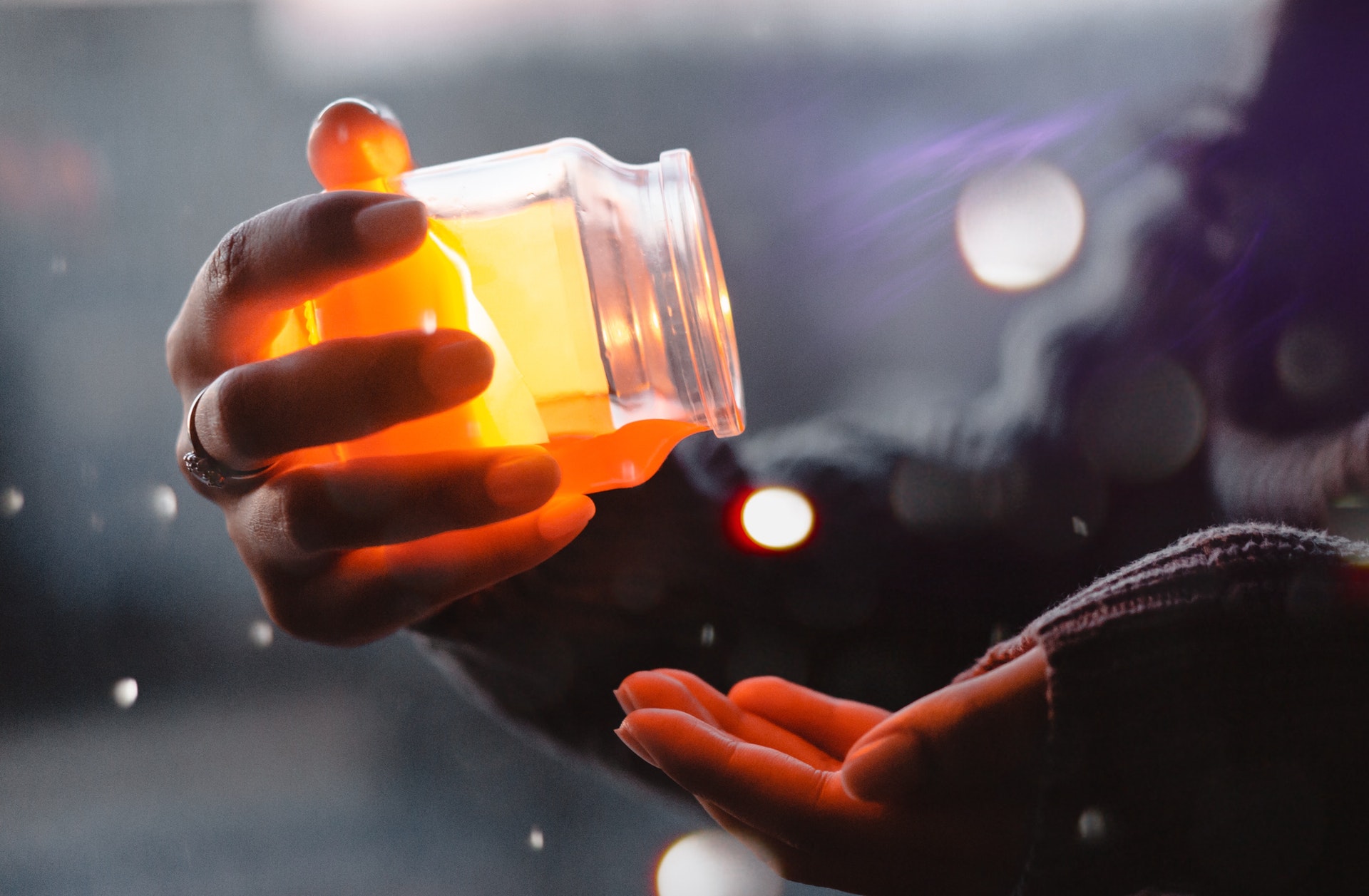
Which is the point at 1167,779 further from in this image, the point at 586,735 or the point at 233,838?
the point at 233,838

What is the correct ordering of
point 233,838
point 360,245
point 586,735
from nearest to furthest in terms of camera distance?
point 360,245 < point 586,735 < point 233,838

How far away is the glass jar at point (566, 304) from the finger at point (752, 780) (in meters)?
0.09

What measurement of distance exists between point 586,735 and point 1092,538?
34 centimetres

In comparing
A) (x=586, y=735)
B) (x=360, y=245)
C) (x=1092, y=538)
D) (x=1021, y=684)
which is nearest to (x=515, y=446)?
(x=360, y=245)

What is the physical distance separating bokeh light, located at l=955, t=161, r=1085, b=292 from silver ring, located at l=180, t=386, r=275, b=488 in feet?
2.21

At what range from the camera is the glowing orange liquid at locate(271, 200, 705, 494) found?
0.25m

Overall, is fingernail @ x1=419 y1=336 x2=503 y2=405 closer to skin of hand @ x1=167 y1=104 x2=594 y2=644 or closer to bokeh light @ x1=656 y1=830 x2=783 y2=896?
skin of hand @ x1=167 y1=104 x2=594 y2=644

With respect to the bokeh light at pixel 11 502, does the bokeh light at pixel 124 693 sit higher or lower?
lower

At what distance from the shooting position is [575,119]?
2.46ft

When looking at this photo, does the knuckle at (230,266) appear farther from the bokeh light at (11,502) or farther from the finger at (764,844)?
the bokeh light at (11,502)

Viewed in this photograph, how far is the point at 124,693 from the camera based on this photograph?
2.41ft

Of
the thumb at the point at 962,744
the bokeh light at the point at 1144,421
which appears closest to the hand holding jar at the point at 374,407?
the thumb at the point at 962,744

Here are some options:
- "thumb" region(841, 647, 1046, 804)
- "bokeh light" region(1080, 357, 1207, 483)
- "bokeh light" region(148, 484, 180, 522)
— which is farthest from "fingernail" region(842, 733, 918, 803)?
"bokeh light" region(148, 484, 180, 522)

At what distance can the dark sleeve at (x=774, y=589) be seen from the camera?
47 centimetres
